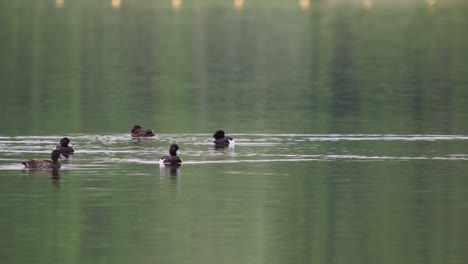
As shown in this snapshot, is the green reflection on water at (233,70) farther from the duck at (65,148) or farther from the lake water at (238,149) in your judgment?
the duck at (65,148)

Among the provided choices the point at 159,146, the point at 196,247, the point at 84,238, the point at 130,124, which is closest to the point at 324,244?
the point at 196,247

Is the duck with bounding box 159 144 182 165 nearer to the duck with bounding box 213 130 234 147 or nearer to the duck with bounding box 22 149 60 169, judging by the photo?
the duck with bounding box 22 149 60 169

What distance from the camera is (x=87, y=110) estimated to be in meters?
44.6

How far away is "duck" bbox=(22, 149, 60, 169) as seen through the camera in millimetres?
30969

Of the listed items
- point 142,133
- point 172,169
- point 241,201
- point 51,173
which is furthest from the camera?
point 142,133

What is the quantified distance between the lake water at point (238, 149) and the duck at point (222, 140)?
14.0 inches

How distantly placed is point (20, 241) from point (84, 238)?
0.96 metres

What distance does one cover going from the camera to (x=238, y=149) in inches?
1377

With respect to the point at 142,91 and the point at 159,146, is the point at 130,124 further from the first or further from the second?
the point at 142,91

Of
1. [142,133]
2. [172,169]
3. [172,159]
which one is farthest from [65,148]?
[142,133]

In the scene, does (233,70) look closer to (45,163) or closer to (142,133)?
(142,133)

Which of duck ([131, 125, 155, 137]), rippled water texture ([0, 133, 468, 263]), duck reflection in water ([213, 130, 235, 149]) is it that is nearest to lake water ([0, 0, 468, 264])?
rippled water texture ([0, 133, 468, 263])

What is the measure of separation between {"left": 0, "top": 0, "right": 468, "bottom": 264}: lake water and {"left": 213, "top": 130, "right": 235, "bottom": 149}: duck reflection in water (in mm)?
353

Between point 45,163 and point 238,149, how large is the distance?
5.51m
